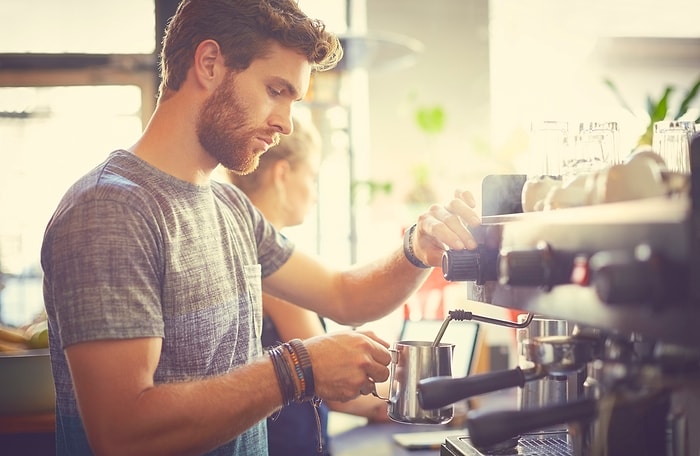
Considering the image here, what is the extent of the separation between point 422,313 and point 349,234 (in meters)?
1.57

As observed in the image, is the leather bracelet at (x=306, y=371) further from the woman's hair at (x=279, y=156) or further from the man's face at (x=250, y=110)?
the woman's hair at (x=279, y=156)

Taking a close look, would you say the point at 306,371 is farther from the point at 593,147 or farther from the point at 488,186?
Answer: the point at 593,147

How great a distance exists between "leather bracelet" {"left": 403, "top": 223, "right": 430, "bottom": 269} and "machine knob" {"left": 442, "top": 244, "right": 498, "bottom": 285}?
0.47m

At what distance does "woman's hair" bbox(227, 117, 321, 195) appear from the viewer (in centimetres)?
203

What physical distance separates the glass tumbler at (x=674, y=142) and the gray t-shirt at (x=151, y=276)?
0.67 m

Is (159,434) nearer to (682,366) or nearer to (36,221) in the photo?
(682,366)

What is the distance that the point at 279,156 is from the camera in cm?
204

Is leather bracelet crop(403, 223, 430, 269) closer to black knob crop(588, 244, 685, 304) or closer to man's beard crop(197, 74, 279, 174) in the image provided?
man's beard crop(197, 74, 279, 174)

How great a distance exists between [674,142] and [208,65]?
0.71 m

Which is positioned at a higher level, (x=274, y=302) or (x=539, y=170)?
(x=539, y=170)

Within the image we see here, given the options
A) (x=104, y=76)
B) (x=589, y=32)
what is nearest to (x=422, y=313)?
(x=104, y=76)

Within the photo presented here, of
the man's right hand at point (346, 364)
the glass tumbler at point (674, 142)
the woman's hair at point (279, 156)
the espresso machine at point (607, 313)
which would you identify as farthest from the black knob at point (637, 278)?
the woman's hair at point (279, 156)

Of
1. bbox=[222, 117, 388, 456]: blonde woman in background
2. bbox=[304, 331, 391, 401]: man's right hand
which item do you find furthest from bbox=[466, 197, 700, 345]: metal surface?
bbox=[222, 117, 388, 456]: blonde woman in background

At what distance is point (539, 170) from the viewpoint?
3.44ft
